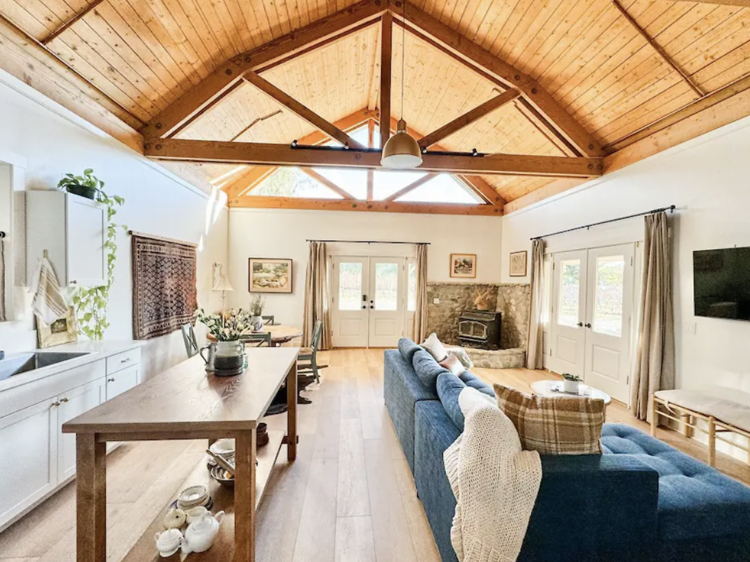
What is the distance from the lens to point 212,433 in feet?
4.66

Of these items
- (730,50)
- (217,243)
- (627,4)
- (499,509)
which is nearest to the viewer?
(499,509)

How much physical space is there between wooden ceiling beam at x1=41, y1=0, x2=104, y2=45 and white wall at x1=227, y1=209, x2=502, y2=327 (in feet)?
14.2

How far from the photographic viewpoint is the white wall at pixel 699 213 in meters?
2.96

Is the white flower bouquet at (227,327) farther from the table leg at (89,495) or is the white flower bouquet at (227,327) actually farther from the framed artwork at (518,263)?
the framed artwork at (518,263)

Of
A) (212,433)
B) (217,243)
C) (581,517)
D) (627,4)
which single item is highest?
(627,4)

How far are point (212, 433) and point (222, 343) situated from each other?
2.64 feet

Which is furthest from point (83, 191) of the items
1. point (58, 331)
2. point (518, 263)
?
point (518, 263)

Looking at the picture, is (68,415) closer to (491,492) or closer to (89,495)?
Result: (89,495)

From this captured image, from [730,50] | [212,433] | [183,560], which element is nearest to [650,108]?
A: [730,50]

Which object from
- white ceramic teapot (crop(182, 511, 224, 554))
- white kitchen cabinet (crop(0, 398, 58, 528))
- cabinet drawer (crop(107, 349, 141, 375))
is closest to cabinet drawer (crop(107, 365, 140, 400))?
cabinet drawer (crop(107, 349, 141, 375))

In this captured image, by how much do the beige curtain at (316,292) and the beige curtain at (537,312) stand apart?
385cm

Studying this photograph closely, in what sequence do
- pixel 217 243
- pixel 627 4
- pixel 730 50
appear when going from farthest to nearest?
pixel 217 243 < pixel 627 4 < pixel 730 50

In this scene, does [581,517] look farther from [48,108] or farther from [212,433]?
[48,108]

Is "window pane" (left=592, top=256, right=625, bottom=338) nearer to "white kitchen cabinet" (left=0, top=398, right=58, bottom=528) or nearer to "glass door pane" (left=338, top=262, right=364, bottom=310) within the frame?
"glass door pane" (left=338, top=262, right=364, bottom=310)
